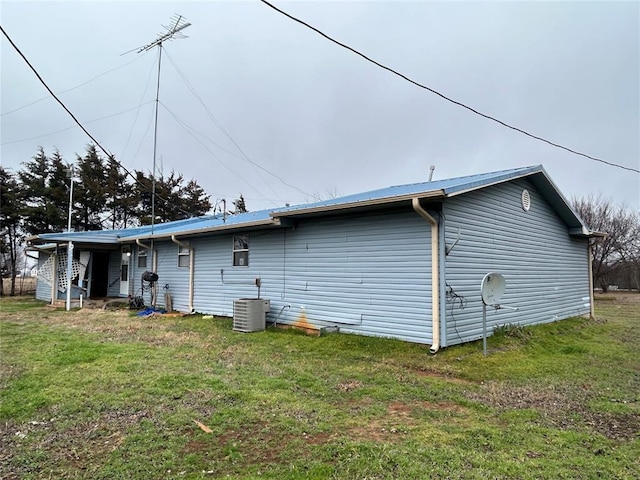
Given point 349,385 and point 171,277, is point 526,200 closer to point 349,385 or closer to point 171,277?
point 349,385

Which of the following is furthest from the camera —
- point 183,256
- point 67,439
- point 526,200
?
point 183,256

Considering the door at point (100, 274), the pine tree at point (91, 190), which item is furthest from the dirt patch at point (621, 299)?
the pine tree at point (91, 190)

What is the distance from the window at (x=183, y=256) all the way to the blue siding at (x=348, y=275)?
8.06ft

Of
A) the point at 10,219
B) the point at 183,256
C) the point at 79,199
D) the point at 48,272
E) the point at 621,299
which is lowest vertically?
the point at 621,299

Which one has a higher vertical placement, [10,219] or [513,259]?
[10,219]

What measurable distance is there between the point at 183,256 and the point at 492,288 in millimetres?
9639

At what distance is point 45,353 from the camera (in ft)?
21.2

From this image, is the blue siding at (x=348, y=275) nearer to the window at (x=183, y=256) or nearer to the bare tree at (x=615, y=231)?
the window at (x=183, y=256)

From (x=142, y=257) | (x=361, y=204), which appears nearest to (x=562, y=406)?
(x=361, y=204)

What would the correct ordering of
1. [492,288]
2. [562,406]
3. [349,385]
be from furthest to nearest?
1. [492,288]
2. [349,385]
3. [562,406]

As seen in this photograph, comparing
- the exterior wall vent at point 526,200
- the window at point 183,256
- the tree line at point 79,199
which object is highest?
the tree line at point 79,199

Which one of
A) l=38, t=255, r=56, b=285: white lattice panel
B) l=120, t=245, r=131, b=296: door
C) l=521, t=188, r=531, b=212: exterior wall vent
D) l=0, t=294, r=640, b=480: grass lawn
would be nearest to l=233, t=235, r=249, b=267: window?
l=0, t=294, r=640, b=480: grass lawn

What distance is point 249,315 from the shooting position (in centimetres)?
882

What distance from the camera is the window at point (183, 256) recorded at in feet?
41.1
